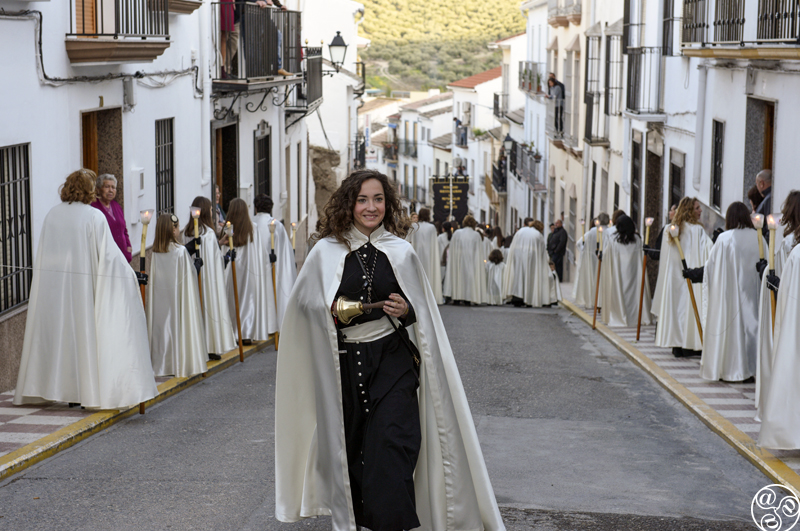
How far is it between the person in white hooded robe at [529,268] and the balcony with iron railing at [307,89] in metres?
6.06

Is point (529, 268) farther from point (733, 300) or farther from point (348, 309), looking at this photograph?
point (348, 309)

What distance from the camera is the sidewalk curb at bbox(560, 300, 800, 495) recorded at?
650 centimetres

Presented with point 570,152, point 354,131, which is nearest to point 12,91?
point 570,152

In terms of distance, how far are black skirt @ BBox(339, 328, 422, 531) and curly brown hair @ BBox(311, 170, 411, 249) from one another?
46 centimetres

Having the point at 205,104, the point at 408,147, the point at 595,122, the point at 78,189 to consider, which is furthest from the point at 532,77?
the point at 408,147

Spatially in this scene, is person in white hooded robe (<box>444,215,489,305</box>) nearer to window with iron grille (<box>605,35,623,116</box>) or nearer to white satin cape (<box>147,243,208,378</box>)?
window with iron grille (<box>605,35,623,116</box>)

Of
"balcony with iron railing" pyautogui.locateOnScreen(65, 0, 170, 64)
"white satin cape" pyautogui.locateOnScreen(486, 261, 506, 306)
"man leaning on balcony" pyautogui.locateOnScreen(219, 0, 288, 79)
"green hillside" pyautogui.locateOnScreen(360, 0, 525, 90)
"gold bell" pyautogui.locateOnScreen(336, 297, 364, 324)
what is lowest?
"white satin cape" pyautogui.locateOnScreen(486, 261, 506, 306)

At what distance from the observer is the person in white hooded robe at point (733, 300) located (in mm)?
9578

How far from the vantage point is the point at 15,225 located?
948 cm

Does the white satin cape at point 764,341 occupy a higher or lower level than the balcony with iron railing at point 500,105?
lower

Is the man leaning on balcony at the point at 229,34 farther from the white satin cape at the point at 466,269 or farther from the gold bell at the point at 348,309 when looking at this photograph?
the gold bell at the point at 348,309

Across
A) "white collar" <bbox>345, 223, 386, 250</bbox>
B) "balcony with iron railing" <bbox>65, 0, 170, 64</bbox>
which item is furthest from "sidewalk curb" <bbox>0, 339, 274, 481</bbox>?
"balcony with iron railing" <bbox>65, 0, 170, 64</bbox>

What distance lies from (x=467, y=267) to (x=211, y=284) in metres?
11.1

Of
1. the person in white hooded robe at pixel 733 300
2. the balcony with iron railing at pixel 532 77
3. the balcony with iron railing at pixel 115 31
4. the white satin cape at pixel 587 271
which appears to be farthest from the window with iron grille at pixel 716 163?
the balcony with iron railing at pixel 532 77
